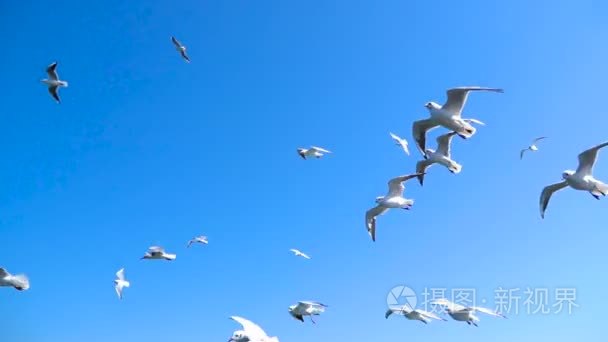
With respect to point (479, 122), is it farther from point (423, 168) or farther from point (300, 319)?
point (300, 319)

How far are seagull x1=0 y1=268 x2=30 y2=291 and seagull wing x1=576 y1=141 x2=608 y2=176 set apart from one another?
53.9 ft

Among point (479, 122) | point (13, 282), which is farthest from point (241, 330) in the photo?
point (479, 122)

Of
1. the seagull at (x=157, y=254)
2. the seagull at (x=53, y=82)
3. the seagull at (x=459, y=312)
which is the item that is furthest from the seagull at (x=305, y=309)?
the seagull at (x=53, y=82)

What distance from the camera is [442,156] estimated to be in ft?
70.9

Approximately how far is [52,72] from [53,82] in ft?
1.49

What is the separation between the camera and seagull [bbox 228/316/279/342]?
13452mm

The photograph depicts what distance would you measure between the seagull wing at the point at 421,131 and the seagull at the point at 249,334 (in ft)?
30.1

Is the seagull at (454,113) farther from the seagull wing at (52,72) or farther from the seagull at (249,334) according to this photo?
the seagull wing at (52,72)

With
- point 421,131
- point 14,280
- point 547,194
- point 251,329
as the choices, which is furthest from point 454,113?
point 14,280

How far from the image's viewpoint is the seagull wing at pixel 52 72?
27.3m

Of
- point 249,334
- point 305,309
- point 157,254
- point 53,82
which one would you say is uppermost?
point 53,82

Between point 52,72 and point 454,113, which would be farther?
point 52,72

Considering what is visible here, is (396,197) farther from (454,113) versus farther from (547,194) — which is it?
(547,194)

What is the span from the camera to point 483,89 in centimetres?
1808
